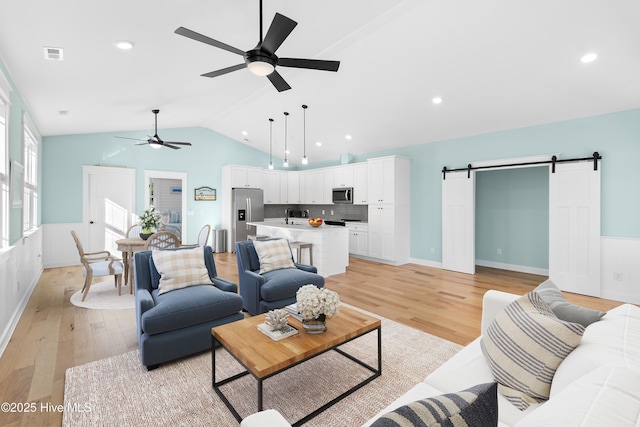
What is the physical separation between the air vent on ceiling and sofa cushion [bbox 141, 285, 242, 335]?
7.98 ft

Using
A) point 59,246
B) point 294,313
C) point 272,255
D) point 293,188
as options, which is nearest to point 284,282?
point 272,255

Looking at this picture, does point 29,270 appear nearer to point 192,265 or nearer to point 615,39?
point 192,265

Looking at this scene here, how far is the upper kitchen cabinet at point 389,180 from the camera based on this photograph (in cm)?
656

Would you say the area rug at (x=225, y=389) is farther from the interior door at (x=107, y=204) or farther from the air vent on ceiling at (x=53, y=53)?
the interior door at (x=107, y=204)

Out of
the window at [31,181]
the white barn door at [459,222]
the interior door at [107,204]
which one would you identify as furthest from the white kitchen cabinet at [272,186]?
the window at [31,181]

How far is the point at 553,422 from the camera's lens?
68 cm

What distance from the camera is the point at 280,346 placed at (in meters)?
1.98

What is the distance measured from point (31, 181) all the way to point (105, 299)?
8.22 feet

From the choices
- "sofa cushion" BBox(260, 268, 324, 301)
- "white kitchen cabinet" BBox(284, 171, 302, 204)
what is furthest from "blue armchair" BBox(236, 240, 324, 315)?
"white kitchen cabinet" BBox(284, 171, 302, 204)

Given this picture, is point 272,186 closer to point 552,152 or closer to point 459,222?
point 459,222

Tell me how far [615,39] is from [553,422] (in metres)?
4.05

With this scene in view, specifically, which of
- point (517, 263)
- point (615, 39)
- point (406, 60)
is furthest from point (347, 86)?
point (517, 263)

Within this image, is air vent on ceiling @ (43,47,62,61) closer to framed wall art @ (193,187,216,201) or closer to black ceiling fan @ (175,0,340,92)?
Result: black ceiling fan @ (175,0,340,92)

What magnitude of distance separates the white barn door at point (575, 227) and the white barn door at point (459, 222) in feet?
4.00
